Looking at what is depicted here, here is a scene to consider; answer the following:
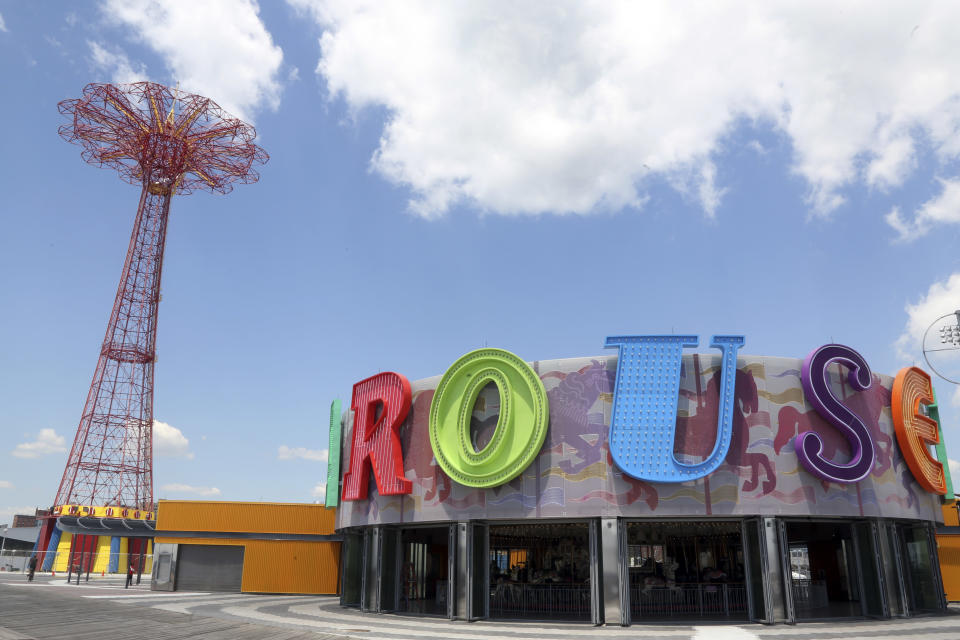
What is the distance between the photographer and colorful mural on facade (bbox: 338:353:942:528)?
2673 centimetres

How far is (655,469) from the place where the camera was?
26406mm

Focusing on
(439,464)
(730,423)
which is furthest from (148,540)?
(730,423)

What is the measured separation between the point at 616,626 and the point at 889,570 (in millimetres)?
11921

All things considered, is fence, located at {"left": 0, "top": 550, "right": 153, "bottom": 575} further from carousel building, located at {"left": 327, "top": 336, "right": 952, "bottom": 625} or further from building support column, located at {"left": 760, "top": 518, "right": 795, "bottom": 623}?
building support column, located at {"left": 760, "top": 518, "right": 795, "bottom": 623}

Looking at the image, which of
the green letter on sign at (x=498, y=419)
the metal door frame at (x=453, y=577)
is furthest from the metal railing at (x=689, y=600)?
the green letter on sign at (x=498, y=419)

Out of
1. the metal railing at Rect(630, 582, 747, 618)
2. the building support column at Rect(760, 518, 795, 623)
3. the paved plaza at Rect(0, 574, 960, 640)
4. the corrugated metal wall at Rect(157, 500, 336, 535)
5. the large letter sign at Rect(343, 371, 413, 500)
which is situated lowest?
the paved plaza at Rect(0, 574, 960, 640)

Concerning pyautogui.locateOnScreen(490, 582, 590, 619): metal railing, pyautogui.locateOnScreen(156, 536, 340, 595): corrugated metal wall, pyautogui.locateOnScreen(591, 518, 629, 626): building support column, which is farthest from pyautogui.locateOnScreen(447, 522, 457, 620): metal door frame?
pyautogui.locateOnScreen(156, 536, 340, 595): corrugated metal wall

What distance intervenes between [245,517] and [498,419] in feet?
83.1

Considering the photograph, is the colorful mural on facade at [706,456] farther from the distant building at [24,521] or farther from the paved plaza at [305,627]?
the distant building at [24,521]

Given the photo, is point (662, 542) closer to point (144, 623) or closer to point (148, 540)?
point (144, 623)

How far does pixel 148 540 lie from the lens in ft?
210

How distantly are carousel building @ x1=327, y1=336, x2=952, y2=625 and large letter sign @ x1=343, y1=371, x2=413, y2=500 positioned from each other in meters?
0.10

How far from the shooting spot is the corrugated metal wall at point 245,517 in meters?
46.5

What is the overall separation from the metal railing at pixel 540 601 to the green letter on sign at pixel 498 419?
6683 millimetres
